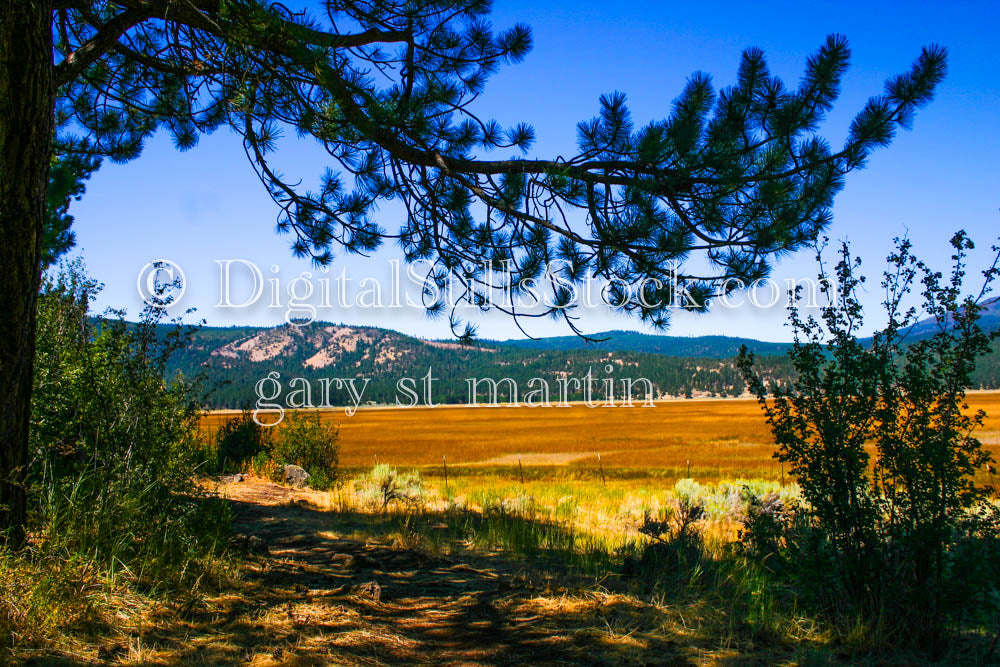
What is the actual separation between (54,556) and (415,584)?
2400 millimetres

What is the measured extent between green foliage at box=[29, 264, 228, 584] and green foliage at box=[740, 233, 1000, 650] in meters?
4.07

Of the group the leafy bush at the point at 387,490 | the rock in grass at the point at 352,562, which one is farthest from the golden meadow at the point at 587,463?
the rock in grass at the point at 352,562

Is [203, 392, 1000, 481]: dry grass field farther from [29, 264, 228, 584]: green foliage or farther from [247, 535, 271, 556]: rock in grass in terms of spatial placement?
[29, 264, 228, 584]: green foliage

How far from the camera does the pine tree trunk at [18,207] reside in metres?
4.04

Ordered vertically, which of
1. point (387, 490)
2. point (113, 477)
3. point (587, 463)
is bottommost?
point (587, 463)

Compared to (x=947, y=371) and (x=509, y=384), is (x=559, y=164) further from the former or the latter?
(x=509, y=384)

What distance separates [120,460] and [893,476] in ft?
17.1

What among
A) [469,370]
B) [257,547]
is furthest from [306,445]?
[469,370]

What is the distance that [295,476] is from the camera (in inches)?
508

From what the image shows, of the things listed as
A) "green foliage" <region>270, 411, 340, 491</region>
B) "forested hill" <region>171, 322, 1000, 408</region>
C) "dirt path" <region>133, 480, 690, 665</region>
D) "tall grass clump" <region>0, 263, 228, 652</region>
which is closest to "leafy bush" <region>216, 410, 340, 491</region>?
"green foliage" <region>270, 411, 340, 491</region>

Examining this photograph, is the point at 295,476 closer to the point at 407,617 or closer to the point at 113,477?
the point at 113,477

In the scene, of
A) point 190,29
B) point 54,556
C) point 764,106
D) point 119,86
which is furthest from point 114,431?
point 764,106

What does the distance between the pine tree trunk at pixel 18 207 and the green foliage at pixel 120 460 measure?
0.23 meters

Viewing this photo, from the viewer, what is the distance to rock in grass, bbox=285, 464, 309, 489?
12.8 meters
